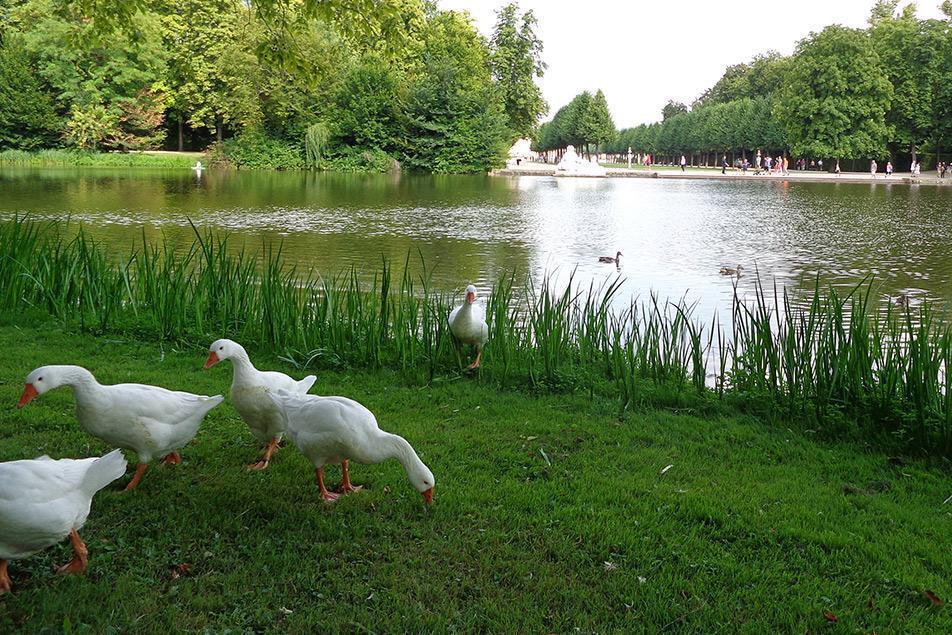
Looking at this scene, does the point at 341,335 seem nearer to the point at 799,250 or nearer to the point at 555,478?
the point at 555,478

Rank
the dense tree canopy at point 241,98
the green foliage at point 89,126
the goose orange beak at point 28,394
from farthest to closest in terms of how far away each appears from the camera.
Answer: the dense tree canopy at point 241,98 → the green foliage at point 89,126 → the goose orange beak at point 28,394

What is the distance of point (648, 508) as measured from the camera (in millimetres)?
3889

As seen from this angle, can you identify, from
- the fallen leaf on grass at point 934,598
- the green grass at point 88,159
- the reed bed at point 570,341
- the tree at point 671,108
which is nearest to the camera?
the fallen leaf on grass at point 934,598

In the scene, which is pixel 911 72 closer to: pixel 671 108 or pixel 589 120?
pixel 589 120

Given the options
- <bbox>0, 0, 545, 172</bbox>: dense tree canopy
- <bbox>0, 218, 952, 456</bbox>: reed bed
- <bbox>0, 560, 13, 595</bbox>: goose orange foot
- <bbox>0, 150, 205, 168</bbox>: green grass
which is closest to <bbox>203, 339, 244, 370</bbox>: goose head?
<bbox>0, 560, 13, 595</bbox>: goose orange foot

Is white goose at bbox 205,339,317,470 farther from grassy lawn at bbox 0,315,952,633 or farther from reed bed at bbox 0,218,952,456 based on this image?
reed bed at bbox 0,218,952,456

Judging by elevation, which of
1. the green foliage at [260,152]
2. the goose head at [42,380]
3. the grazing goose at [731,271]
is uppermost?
the green foliage at [260,152]

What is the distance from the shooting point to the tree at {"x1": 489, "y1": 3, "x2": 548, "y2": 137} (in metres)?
60.8

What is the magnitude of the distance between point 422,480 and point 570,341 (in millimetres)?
3258

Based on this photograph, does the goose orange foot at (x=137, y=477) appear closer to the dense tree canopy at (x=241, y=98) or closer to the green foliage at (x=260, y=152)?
the dense tree canopy at (x=241, y=98)

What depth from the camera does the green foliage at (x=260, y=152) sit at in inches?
1941

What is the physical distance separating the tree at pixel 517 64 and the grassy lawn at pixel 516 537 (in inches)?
2291

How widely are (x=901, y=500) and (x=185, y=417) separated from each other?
382 cm

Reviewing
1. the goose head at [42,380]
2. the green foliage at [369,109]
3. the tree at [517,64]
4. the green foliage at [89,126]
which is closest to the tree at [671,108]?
the tree at [517,64]
